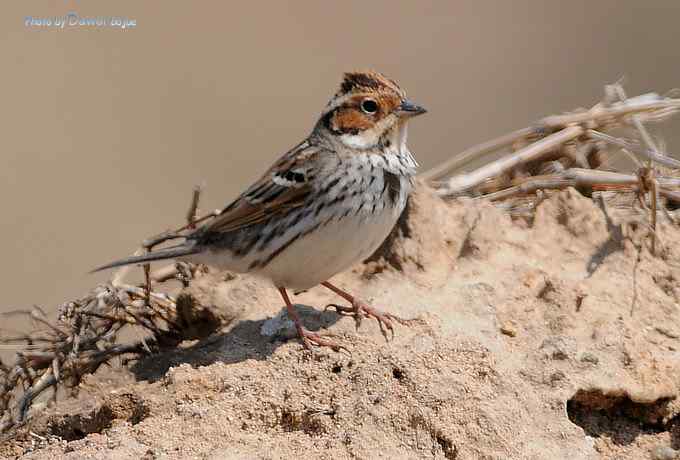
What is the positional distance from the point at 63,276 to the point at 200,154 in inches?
107

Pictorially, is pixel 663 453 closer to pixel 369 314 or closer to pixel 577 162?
pixel 369 314

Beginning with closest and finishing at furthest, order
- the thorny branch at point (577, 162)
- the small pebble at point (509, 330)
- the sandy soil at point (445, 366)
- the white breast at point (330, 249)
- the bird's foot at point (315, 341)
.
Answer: the sandy soil at point (445, 366) < the bird's foot at point (315, 341) < the small pebble at point (509, 330) < the white breast at point (330, 249) < the thorny branch at point (577, 162)

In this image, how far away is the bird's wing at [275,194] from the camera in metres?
5.85

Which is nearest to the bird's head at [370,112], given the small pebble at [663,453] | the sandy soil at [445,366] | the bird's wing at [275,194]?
the bird's wing at [275,194]

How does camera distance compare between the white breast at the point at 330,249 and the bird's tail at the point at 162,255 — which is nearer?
the white breast at the point at 330,249

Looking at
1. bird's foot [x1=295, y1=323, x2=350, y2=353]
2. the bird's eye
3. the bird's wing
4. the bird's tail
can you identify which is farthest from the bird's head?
bird's foot [x1=295, y1=323, x2=350, y2=353]

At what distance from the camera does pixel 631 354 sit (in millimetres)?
5188

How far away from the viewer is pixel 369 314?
551 centimetres

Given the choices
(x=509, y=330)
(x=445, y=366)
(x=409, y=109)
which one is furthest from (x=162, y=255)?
(x=509, y=330)

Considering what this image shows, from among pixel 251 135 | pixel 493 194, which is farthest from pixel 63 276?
pixel 493 194

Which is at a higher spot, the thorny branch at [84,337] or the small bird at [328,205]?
the small bird at [328,205]

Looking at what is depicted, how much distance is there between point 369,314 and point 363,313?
0.18 ft

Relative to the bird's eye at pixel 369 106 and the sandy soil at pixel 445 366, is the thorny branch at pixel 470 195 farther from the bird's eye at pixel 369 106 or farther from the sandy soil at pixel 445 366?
the bird's eye at pixel 369 106

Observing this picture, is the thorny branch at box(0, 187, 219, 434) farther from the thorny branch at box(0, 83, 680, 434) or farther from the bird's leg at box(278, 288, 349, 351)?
the bird's leg at box(278, 288, 349, 351)
